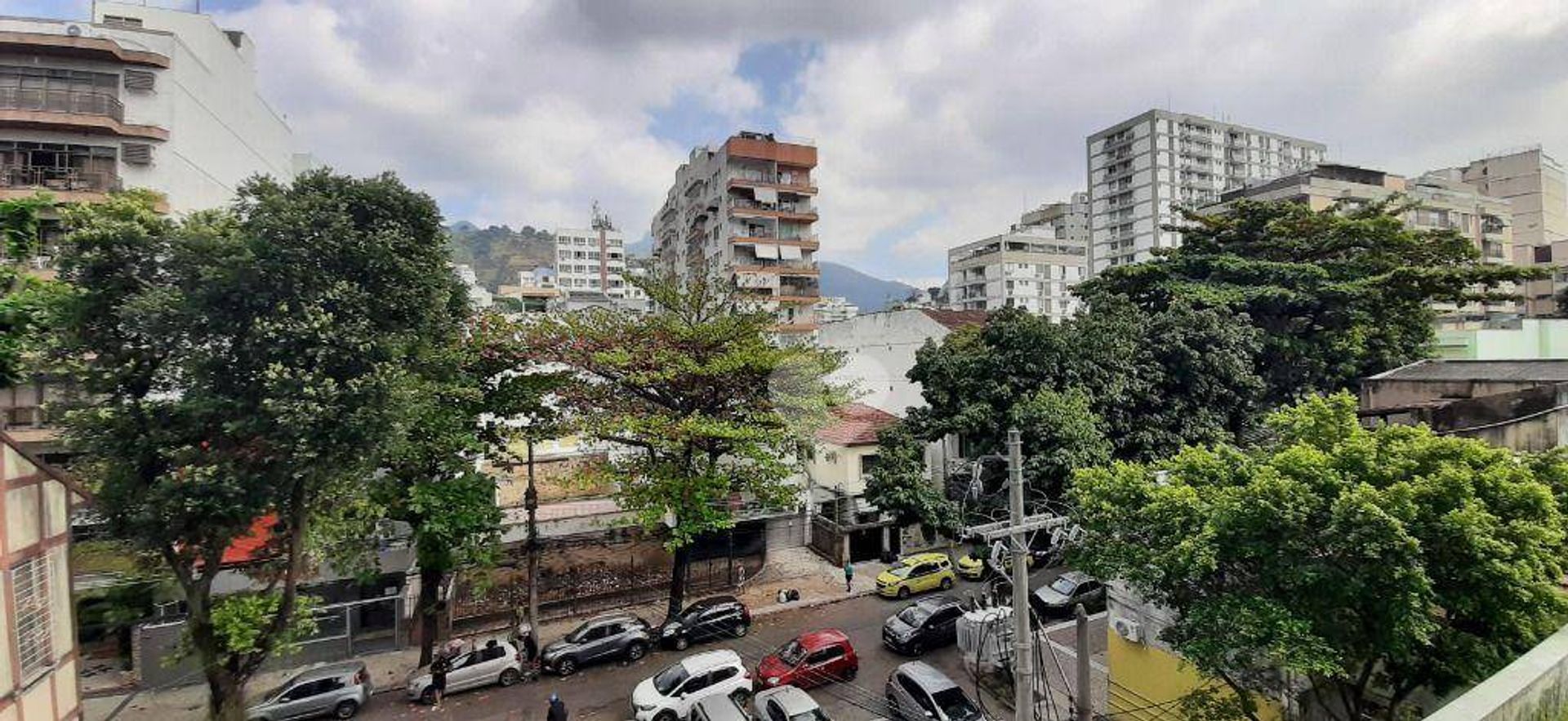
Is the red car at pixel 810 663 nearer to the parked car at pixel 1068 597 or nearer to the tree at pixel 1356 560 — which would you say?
the parked car at pixel 1068 597

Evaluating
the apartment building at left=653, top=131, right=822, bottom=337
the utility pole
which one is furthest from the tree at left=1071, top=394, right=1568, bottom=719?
the apartment building at left=653, top=131, right=822, bottom=337

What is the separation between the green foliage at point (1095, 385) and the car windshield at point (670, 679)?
1011cm

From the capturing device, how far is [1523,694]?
418 cm

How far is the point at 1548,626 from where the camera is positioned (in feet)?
25.8

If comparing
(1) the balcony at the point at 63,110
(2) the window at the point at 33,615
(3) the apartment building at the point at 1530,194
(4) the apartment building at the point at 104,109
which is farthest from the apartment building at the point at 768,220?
(3) the apartment building at the point at 1530,194

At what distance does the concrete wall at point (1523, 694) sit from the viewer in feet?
12.6

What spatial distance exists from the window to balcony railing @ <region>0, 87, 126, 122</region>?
1709cm

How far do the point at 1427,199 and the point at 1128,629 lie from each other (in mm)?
54953

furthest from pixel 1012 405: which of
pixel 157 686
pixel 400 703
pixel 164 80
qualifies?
pixel 164 80

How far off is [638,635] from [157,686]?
10.7 meters

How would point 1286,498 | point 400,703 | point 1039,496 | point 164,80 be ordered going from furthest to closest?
point 164,80 < point 1039,496 < point 400,703 < point 1286,498

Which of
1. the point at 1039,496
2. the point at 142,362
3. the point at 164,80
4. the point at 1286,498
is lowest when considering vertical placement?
the point at 1039,496

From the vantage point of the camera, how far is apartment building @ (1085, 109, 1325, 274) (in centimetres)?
6688

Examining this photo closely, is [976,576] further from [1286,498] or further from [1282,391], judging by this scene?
[1286,498]
